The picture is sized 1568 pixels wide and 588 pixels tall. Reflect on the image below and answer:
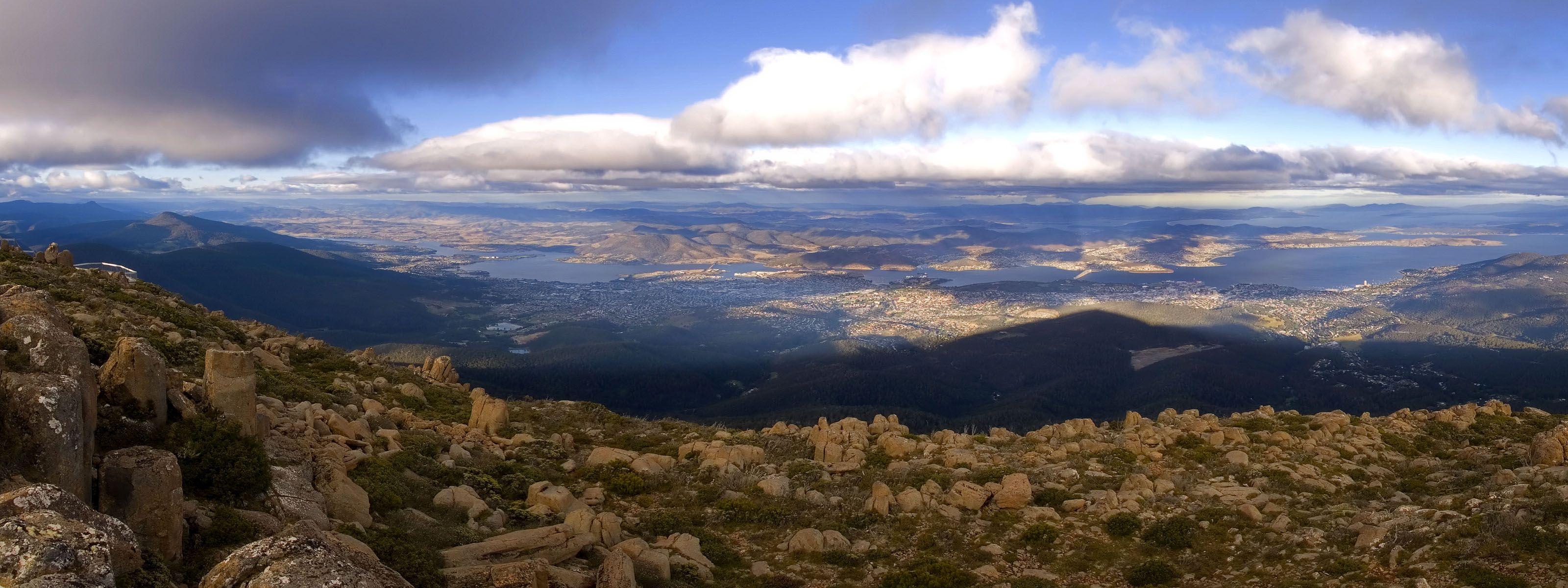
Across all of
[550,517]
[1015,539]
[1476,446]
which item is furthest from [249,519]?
[1476,446]

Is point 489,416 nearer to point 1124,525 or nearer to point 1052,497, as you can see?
point 1052,497

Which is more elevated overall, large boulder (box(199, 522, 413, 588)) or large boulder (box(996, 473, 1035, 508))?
large boulder (box(199, 522, 413, 588))

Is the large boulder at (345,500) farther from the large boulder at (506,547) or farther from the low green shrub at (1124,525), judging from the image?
the low green shrub at (1124,525)

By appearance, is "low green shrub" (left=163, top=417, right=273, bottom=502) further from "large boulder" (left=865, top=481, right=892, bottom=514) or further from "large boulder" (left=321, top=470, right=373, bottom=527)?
"large boulder" (left=865, top=481, right=892, bottom=514)

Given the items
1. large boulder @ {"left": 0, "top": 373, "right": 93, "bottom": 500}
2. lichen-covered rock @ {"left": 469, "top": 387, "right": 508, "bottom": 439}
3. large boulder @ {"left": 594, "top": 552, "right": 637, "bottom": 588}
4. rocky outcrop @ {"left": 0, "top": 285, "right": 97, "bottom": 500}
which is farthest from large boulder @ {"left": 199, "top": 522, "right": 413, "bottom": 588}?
lichen-covered rock @ {"left": 469, "top": 387, "right": 508, "bottom": 439}

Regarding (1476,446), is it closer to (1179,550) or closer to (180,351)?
(1179,550)

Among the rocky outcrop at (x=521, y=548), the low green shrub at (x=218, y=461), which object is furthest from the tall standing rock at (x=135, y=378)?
the rocky outcrop at (x=521, y=548)
